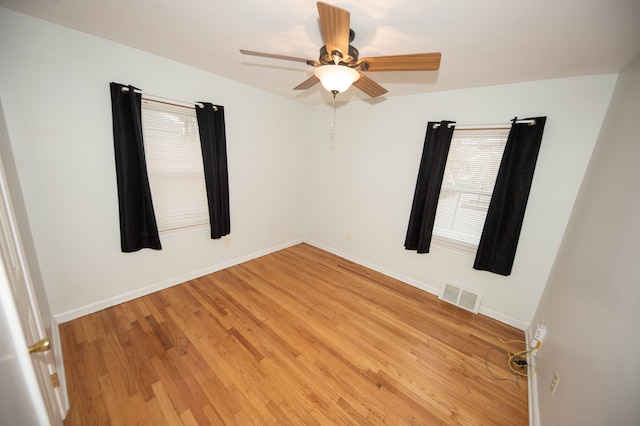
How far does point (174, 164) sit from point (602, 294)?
3.34 metres

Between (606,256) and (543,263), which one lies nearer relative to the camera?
(606,256)

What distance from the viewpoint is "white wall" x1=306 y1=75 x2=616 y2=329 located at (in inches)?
73.7

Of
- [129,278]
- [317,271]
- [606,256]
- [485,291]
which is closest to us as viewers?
[606,256]

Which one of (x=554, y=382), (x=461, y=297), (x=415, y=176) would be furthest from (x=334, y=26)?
(x=461, y=297)

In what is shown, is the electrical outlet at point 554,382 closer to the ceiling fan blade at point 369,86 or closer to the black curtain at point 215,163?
the ceiling fan blade at point 369,86

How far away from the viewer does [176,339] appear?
182 centimetres

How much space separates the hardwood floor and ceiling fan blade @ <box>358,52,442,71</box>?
6.99 feet

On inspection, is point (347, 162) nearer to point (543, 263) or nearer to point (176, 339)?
point (543, 263)

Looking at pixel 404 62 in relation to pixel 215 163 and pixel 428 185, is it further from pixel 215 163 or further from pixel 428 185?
pixel 215 163

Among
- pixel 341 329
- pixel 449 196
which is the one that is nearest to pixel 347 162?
pixel 449 196

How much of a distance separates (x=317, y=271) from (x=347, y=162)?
165 centimetres

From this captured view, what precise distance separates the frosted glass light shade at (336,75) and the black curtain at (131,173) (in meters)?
1.70

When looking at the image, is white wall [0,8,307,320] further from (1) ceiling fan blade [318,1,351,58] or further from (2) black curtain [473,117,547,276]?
(2) black curtain [473,117,547,276]

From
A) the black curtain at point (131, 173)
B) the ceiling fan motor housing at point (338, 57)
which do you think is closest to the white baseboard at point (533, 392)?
the ceiling fan motor housing at point (338, 57)
